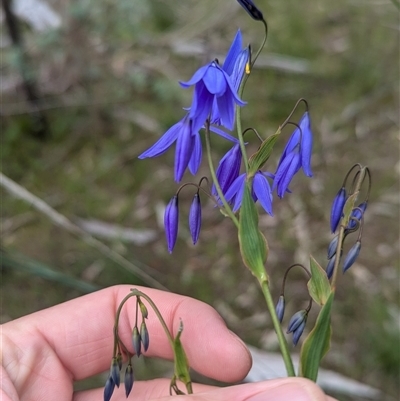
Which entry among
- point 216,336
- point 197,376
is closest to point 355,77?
point 197,376

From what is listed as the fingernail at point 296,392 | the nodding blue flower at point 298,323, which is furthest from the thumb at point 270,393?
the nodding blue flower at point 298,323

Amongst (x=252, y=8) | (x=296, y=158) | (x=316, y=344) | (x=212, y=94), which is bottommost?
(x=316, y=344)

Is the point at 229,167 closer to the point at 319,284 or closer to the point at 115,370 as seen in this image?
the point at 319,284

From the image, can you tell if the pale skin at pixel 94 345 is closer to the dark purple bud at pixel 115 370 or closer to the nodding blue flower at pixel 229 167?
the dark purple bud at pixel 115 370

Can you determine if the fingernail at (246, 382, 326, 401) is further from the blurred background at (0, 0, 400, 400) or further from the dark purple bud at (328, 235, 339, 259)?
the blurred background at (0, 0, 400, 400)

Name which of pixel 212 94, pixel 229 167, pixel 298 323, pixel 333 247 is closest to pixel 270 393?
pixel 298 323

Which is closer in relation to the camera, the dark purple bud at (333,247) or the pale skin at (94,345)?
the dark purple bud at (333,247)

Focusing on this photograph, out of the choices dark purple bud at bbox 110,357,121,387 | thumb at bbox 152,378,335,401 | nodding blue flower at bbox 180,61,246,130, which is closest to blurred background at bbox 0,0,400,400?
dark purple bud at bbox 110,357,121,387
